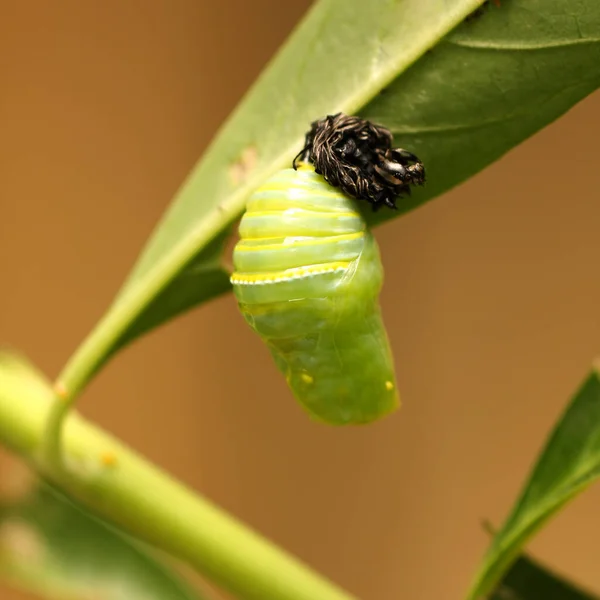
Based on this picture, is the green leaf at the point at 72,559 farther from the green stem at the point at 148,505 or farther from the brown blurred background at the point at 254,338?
the brown blurred background at the point at 254,338

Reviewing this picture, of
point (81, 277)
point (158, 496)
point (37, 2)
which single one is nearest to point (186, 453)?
point (81, 277)

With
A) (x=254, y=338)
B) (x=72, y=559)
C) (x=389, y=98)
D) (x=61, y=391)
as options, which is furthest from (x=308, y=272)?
(x=254, y=338)

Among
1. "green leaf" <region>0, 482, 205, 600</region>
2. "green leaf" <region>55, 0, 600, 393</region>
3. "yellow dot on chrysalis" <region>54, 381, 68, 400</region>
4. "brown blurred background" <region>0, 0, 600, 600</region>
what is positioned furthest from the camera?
"brown blurred background" <region>0, 0, 600, 600</region>

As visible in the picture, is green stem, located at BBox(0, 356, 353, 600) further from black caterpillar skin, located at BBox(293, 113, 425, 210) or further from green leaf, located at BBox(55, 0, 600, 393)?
black caterpillar skin, located at BBox(293, 113, 425, 210)

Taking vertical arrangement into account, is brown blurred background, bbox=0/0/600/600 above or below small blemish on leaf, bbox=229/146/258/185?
above

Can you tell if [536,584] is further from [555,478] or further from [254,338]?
[254,338]

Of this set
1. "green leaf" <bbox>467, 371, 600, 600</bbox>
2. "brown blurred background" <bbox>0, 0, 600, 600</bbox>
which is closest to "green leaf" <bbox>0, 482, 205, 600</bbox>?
"green leaf" <bbox>467, 371, 600, 600</bbox>
